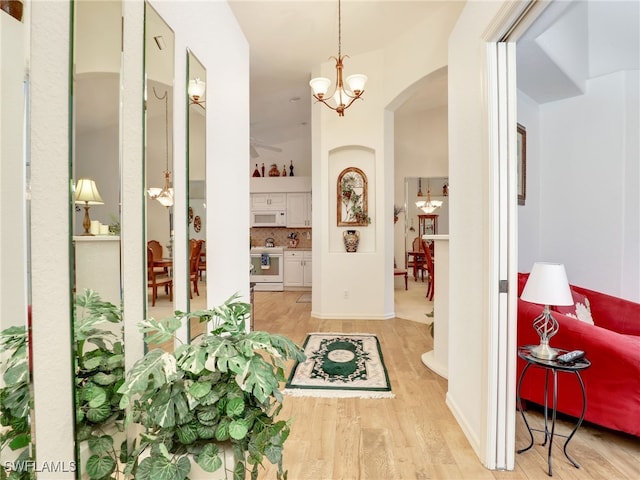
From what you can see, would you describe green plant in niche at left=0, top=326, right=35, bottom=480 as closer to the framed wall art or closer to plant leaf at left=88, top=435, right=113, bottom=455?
plant leaf at left=88, top=435, right=113, bottom=455

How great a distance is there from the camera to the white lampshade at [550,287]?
1822 mm

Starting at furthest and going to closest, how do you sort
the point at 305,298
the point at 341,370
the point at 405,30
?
the point at 305,298, the point at 405,30, the point at 341,370

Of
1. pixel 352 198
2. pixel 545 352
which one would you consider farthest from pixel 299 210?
pixel 545 352

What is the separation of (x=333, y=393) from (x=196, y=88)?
2.30 meters

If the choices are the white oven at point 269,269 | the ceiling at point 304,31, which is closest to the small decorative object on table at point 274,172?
the white oven at point 269,269

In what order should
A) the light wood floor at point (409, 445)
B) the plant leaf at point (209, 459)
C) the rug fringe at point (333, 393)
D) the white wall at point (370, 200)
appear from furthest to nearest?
the white wall at point (370, 200), the rug fringe at point (333, 393), the light wood floor at point (409, 445), the plant leaf at point (209, 459)

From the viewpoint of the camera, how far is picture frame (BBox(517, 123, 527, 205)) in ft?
12.6

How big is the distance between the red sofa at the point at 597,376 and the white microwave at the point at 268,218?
6098 millimetres

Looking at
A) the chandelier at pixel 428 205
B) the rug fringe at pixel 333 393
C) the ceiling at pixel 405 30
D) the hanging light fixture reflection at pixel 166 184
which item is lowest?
the rug fringe at pixel 333 393

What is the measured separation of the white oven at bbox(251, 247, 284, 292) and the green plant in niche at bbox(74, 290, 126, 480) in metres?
6.45

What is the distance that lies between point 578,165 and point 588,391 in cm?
291

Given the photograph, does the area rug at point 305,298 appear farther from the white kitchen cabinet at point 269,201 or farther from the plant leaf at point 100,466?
the plant leaf at point 100,466

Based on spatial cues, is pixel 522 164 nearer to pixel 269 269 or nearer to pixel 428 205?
pixel 428 205

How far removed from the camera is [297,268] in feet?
25.4
